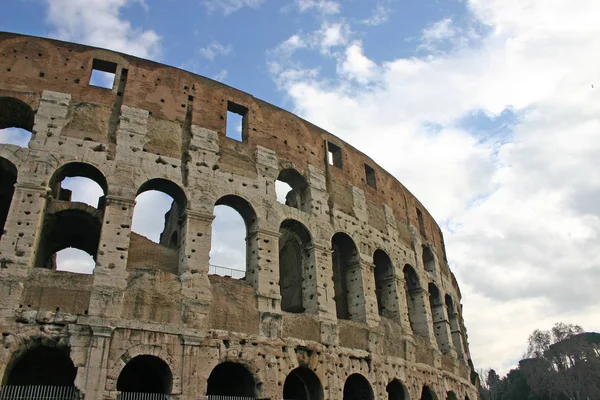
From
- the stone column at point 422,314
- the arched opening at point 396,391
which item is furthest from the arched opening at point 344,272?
the stone column at point 422,314

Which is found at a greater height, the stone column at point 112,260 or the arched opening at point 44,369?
the stone column at point 112,260

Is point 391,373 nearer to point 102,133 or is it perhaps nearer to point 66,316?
point 66,316

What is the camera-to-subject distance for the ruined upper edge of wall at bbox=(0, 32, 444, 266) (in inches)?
454

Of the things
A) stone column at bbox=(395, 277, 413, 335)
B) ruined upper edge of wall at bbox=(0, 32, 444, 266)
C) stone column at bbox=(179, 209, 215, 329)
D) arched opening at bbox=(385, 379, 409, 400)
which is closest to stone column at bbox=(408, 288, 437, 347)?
stone column at bbox=(395, 277, 413, 335)

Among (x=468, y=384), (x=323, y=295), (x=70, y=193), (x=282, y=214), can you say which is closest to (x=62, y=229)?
(x=70, y=193)

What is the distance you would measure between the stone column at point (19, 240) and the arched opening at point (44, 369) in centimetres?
183

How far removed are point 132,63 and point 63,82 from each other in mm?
1717

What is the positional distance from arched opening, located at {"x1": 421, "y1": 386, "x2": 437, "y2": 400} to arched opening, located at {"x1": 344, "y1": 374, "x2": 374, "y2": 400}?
302 centimetres

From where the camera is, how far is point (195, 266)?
10711mm

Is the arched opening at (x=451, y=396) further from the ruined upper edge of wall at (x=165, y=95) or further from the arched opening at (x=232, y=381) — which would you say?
the arched opening at (x=232, y=381)

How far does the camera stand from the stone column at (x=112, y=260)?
9539 mm

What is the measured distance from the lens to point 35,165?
34.0ft

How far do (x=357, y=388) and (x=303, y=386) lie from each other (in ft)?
5.95

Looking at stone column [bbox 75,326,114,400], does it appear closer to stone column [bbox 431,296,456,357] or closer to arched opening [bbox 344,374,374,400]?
arched opening [bbox 344,374,374,400]
